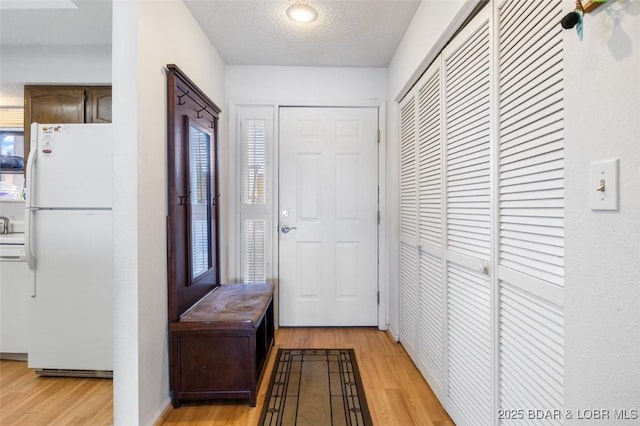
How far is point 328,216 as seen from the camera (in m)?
2.97

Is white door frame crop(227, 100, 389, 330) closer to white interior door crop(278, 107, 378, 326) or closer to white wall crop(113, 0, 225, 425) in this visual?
white interior door crop(278, 107, 378, 326)

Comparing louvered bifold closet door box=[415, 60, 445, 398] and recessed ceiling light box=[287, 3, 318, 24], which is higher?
recessed ceiling light box=[287, 3, 318, 24]

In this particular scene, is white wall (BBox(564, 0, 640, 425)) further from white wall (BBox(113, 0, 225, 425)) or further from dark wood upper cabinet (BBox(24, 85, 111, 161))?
dark wood upper cabinet (BBox(24, 85, 111, 161))

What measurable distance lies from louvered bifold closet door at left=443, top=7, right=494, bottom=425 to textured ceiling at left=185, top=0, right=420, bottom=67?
74 centimetres

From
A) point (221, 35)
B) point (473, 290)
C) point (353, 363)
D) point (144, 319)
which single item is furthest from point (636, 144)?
point (221, 35)

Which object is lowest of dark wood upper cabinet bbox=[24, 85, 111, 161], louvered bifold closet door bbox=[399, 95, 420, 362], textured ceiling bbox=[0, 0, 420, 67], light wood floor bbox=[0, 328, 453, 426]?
light wood floor bbox=[0, 328, 453, 426]

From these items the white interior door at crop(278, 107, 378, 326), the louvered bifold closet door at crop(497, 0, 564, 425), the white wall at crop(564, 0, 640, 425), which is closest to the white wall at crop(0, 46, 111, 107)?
the white interior door at crop(278, 107, 378, 326)

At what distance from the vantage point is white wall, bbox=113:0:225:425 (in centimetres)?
150

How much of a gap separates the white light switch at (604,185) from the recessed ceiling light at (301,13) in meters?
A: 1.95

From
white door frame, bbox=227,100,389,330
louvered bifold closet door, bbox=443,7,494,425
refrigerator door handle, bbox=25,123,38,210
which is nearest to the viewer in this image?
louvered bifold closet door, bbox=443,7,494,425

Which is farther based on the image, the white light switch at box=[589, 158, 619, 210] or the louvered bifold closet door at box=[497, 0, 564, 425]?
the louvered bifold closet door at box=[497, 0, 564, 425]

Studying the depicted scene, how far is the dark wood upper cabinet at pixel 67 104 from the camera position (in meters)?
2.58

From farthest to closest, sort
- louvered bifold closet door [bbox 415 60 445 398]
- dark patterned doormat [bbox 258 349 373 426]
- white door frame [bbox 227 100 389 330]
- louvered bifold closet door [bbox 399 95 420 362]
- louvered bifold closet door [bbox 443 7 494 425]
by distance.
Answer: white door frame [bbox 227 100 389 330]
louvered bifold closet door [bbox 399 95 420 362]
louvered bifold closet door [bbox 415 60 445 398]
dark patterned doormat [bbox 258 349 373 426]
louvered bifold closet door [bbox 443 7 494 425]

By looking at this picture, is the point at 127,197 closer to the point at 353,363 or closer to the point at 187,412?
the point at 187,412
